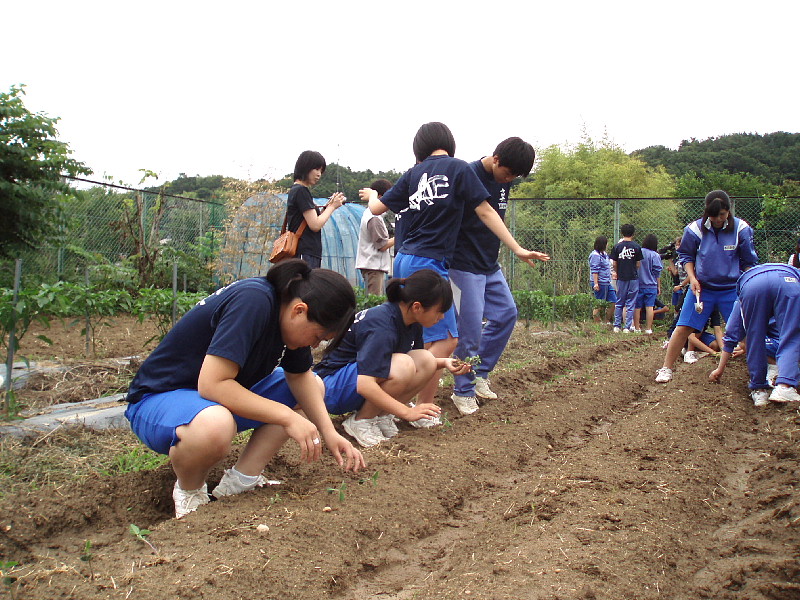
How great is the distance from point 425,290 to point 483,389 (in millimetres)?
1772

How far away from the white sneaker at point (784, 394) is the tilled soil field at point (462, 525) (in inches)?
→ 22.2

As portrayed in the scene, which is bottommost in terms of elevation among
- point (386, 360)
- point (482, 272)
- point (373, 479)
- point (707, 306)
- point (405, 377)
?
point (373, 479)

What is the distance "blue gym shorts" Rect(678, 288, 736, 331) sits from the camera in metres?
5.96

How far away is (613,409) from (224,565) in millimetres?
3945

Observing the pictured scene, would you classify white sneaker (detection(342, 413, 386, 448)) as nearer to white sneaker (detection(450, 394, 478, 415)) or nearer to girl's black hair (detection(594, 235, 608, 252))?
white sneaker (detection(450, 394, 478, 415))

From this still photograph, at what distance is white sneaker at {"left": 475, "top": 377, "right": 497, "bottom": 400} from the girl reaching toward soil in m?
1.24

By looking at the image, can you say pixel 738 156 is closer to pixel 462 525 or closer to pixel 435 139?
pixel 435 139

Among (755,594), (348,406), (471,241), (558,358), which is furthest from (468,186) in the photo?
(558,358)

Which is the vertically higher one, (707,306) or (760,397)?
(707,306)

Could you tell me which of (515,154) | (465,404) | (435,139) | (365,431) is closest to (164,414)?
(365,431)

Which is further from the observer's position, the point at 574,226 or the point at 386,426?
the point at 574,226

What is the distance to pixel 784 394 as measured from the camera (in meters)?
5.01

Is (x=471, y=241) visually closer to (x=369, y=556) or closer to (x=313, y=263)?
(x=313, y=263)

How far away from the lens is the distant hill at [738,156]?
26.7 m
